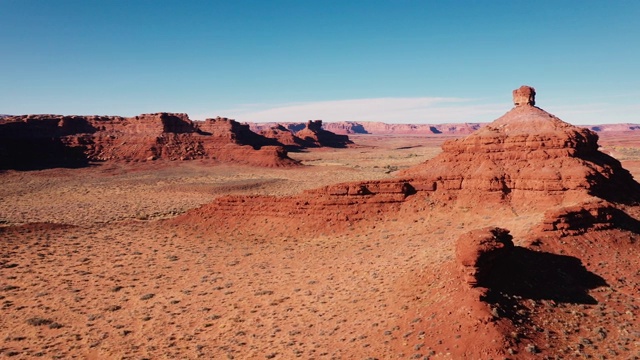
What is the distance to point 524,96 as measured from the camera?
29391 millimetres

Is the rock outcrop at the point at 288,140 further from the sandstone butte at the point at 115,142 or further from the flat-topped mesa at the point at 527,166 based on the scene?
the flat-topped mesa at the point at 527,166

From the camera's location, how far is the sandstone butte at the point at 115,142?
8219 cm

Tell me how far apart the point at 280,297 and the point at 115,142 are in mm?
90399

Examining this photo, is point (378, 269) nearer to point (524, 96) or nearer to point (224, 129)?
point (524, 96)

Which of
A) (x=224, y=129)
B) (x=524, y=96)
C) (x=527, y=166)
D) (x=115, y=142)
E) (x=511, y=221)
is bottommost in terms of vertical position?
(x=511, y=221)

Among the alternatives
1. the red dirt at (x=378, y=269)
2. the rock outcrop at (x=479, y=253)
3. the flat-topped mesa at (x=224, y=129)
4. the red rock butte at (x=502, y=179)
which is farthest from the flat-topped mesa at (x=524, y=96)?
the flat-topped mesa at (x=224, y=129)

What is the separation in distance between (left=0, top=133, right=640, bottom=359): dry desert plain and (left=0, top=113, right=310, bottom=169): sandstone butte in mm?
58078

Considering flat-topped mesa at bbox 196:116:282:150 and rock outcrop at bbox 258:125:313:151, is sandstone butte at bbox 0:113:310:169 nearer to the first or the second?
flat-topped mesa at bbox 196:116:282:150

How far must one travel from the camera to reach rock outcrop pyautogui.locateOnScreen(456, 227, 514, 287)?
13117 millimetres

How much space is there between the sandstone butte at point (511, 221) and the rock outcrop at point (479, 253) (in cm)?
4

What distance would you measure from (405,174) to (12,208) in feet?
142

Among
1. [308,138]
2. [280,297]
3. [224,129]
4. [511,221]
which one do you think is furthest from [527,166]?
[308,138]

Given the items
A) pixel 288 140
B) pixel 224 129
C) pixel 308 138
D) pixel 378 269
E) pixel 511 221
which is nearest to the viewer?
pixel 378 269

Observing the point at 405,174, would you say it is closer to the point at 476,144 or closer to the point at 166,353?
the point at 476,144
